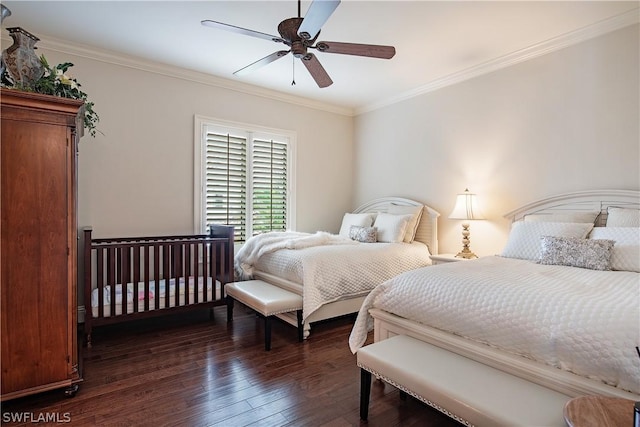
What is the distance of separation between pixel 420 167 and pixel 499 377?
10.8 feet

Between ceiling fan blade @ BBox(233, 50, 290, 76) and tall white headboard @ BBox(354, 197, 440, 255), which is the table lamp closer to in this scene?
tall white headboard @ BBox(354, 197, 440, 255)

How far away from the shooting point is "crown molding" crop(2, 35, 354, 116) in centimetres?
327

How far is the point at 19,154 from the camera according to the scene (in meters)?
1.88

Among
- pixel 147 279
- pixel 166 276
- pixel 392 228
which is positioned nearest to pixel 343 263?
pixel 392 228

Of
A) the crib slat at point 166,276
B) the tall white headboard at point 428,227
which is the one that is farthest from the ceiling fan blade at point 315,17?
the tall white headboard at point 428,227

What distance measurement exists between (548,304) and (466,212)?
2.20 meters

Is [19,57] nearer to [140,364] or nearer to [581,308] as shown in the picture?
[140,364]

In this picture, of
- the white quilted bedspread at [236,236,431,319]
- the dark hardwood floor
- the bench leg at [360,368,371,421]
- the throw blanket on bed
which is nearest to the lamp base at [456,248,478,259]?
the white quilted bedspread at [236,236,431,319]

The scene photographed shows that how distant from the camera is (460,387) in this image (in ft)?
4.90

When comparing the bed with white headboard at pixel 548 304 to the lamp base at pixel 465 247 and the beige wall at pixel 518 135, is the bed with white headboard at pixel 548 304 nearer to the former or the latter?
the beige wall at pixel 518 135

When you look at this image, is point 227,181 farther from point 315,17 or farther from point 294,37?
point 315,17

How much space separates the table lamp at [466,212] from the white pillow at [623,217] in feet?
3.65

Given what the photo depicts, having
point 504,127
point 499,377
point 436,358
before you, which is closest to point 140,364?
point 436,358

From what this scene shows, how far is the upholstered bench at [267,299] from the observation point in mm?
2795
